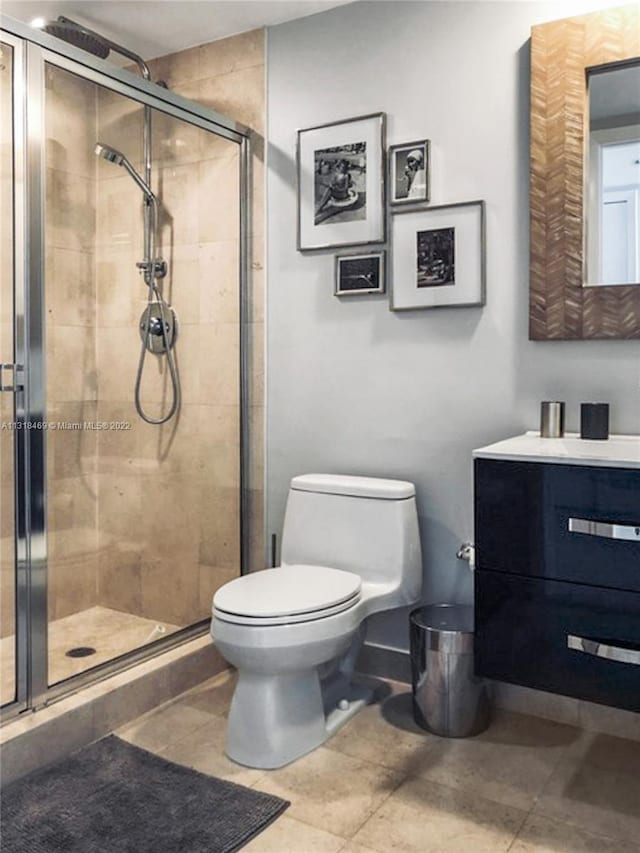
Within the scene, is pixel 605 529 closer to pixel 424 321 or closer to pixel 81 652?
pixel 424 321

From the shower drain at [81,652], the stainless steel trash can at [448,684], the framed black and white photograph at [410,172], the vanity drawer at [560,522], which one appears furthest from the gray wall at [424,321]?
the shower drain at [81,652]

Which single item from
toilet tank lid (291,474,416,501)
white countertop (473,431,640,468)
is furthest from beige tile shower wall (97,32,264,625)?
white countertop (473,431,640,468)

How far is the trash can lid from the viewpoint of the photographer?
2049 mm

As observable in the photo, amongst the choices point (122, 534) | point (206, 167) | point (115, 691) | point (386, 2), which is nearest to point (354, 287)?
point (206, 167)

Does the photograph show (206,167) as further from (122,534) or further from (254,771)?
(254,771)

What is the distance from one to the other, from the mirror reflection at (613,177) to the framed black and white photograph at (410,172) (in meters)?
0.49

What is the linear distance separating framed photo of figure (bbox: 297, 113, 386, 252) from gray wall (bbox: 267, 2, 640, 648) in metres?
0.05

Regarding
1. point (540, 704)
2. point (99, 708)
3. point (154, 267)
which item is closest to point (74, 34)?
point (154, 267)

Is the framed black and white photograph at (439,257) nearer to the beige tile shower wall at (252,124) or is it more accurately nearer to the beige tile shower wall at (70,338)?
the beige tile shower wall at (252,124)

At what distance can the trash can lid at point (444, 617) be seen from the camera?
6.72 feet

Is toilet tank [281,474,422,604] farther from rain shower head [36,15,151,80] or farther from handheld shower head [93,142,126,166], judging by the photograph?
rain shower head [36,15,151,80]

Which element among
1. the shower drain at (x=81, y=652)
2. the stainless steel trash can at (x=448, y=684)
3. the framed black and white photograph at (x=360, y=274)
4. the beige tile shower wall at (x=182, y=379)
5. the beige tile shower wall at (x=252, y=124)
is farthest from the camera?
the beige tile shower wall at (x=252, y=124)

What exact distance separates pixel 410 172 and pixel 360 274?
357 mm

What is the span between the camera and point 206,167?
2.54 metres
